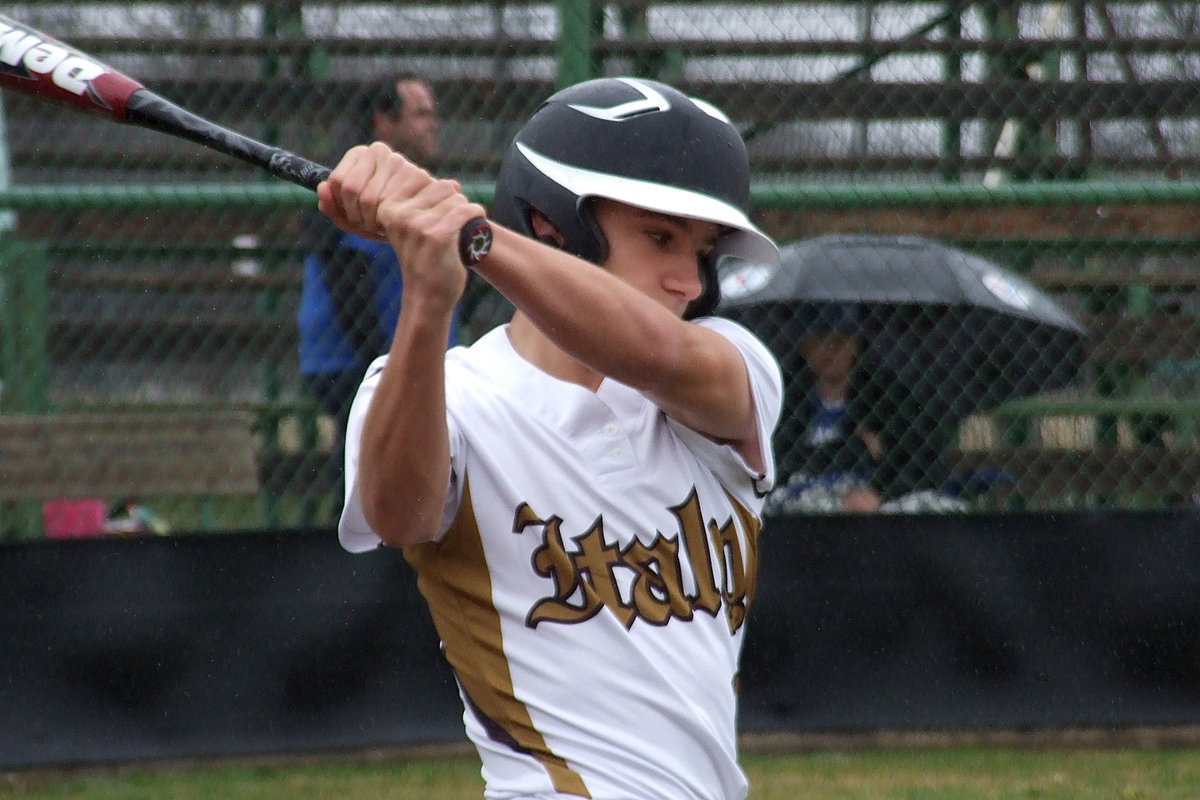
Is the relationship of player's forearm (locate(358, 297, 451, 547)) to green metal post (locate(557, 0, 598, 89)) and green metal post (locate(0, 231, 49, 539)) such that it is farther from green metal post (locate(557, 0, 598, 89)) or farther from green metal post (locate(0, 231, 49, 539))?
green metal post (locate(0, 231, 49, 539))

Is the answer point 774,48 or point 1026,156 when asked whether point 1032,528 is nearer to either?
point 1026,156

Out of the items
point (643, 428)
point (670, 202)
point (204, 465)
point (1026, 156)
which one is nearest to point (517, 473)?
point (643, 428)

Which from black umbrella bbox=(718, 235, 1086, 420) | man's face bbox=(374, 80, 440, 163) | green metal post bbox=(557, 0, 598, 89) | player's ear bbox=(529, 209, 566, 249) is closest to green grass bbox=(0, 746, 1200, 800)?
black umbrella bbox=(718, 235, 1086, 420)

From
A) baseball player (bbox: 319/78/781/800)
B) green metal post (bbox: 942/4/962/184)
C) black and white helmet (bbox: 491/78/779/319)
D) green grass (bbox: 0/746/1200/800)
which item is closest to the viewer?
baseball player (bbox: 319/78/781/800)

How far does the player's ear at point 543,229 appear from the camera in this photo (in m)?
2.37

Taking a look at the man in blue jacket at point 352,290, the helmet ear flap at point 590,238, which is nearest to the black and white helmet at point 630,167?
the helmet ear flap at point 590,238

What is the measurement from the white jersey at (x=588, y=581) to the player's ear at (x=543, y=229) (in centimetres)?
21

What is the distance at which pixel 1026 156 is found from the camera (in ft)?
19.4

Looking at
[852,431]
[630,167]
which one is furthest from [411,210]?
[852,431]

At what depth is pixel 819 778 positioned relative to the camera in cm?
483

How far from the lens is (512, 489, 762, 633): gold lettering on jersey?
2.16m

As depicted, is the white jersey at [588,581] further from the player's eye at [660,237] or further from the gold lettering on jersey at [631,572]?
the player's eye at [660,237]

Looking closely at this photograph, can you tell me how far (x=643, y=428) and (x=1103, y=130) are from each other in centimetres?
424

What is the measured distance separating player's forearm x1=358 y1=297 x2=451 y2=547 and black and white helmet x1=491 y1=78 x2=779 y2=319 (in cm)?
45
